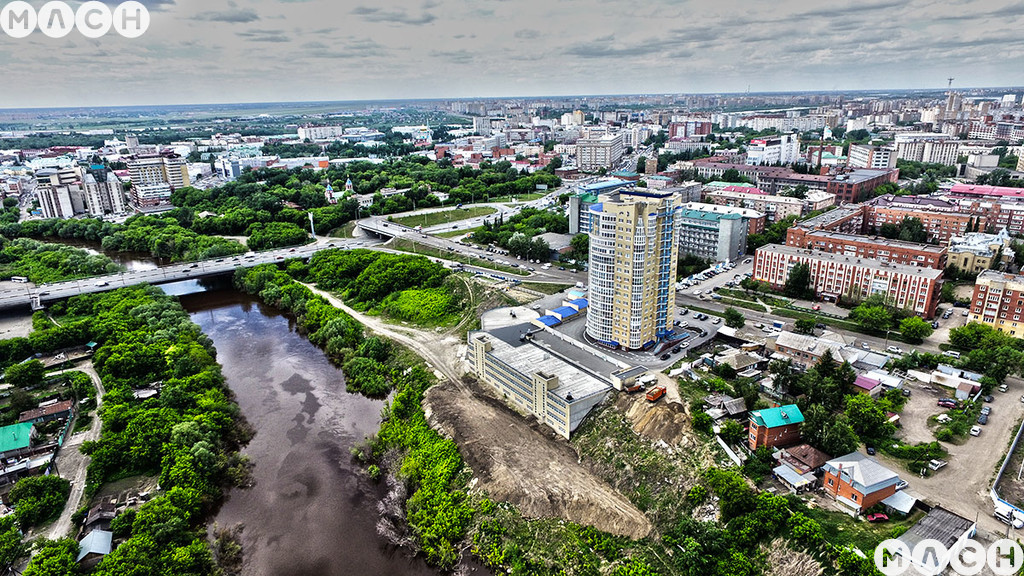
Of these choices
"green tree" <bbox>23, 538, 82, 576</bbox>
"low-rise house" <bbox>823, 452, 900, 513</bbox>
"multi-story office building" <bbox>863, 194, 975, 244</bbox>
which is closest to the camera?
"green tree" <bbox>23, 538, 82, 576</bbox>

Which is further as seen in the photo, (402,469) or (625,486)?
(402,469)

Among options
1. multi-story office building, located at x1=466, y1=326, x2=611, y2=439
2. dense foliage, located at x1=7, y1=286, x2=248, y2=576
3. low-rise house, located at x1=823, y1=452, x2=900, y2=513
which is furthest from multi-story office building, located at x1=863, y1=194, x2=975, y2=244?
dense foliage, located at x1=7, y1=286, x2=248, y2=576

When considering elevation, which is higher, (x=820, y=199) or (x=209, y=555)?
(x=820, y=199)

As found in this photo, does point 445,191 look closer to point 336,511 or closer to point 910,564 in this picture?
point 336,511

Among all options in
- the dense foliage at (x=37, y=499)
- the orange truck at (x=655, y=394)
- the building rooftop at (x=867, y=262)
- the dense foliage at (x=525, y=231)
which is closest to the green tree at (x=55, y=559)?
the dense foliage at (x=37, y=499)

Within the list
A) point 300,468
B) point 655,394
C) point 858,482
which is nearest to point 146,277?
point 300,468

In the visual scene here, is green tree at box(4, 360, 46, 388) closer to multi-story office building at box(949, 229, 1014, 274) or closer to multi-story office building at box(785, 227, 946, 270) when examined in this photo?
multi-story office building at box(785, 227, 946, 270)

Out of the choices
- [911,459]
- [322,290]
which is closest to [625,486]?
[911,459]
